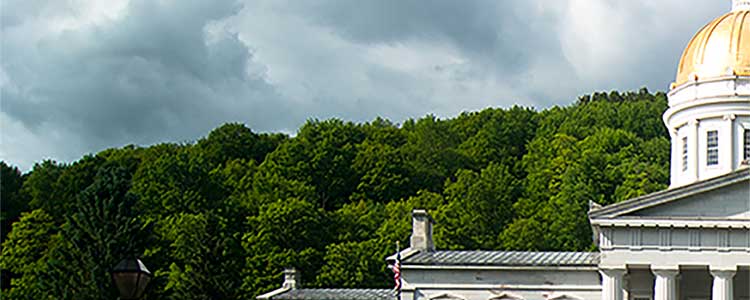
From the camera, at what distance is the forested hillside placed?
258 feet

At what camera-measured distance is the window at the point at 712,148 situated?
61.8m

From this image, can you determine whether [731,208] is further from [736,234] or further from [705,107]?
[705,107]

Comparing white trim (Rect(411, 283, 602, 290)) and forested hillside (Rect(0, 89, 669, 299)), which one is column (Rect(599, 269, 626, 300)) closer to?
white trim (Rect(411, 283, 602, 290))

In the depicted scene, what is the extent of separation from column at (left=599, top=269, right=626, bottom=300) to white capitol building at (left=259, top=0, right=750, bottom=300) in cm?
4

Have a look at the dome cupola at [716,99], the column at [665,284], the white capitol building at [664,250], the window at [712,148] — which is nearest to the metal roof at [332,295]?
the white capitol building at [664,250]

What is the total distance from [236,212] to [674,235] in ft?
176

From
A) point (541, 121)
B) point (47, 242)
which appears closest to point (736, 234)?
point (47, 242)

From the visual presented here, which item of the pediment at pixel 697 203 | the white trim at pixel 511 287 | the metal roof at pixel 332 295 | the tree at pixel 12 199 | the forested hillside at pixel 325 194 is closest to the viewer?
the pediment at pixel 697 203

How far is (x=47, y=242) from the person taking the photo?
321 ft

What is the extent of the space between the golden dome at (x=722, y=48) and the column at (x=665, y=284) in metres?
14.7

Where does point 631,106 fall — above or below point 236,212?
above

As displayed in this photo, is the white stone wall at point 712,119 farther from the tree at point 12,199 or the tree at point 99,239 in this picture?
the tree at point 12,199

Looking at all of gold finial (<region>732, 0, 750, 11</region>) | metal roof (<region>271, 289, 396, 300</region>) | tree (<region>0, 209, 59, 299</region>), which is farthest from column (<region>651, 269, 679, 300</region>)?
tree (<region>0, 209, 59, 299</region>)

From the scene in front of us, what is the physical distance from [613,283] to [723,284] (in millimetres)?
4035
